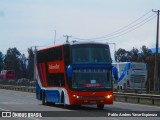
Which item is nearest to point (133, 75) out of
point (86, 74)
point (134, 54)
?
point (86, 74)

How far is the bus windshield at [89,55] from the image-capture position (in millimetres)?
26250

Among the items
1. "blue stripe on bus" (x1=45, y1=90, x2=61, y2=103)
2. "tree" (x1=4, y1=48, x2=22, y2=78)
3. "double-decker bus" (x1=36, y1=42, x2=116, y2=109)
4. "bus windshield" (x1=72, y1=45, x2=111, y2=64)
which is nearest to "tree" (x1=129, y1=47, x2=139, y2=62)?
"tree" (x1=4, y1=48, x2=22, y2=78)

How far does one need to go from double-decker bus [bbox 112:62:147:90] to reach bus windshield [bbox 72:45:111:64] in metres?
27.6

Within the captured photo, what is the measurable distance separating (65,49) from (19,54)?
536 ft

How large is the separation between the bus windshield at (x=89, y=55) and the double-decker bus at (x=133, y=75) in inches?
1088

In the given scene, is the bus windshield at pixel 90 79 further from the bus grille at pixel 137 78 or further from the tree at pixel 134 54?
the tree at pixel 134 54

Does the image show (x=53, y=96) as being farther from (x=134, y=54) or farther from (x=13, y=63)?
(x=13, y=63)

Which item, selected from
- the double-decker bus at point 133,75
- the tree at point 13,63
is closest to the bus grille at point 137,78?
the double-decker bus at point 133,75

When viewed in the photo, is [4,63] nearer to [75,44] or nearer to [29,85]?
[29,85]

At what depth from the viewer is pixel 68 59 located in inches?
1045

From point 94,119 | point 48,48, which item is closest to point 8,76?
point 48,48

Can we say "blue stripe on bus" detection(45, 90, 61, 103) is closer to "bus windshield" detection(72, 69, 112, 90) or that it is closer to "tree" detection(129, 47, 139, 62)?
"bus windshield" detection(72, 69, 112, 90)

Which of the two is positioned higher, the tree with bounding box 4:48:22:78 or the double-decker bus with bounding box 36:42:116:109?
the tree with bounding box 4:48:22:78

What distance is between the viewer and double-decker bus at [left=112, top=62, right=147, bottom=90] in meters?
54.5
